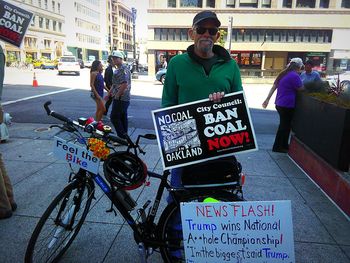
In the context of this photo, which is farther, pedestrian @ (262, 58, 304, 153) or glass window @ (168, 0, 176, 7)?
glass window @ (168, 0, 176, 7)

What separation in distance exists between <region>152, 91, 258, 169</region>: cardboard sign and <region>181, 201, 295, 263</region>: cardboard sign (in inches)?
17.4

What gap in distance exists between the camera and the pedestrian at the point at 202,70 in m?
2.52

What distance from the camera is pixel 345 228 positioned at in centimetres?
346

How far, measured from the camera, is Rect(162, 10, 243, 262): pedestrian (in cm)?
252

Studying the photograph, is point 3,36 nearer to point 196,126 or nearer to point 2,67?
point 2,67

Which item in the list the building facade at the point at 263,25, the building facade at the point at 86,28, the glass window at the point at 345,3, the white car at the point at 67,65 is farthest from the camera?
the building facade at the point at 86,28

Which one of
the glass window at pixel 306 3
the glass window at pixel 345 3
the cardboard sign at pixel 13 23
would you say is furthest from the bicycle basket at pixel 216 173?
the glass window at pixel 345 3

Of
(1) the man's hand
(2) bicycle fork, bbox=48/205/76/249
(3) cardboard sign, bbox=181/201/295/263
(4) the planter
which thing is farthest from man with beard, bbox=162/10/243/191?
(4) the planter

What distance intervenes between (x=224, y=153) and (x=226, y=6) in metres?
38.7

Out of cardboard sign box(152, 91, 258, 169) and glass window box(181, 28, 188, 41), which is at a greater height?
glass window box(181, 28, 188, 41)

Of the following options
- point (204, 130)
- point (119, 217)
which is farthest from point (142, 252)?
point (119, 217)

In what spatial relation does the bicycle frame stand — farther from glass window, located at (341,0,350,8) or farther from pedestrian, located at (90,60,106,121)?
glass window, located at (341,0,350,8)

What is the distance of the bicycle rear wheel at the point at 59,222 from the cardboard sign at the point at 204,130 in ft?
2.73

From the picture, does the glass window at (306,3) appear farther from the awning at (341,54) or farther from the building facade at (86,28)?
the building facade at (86,28)
